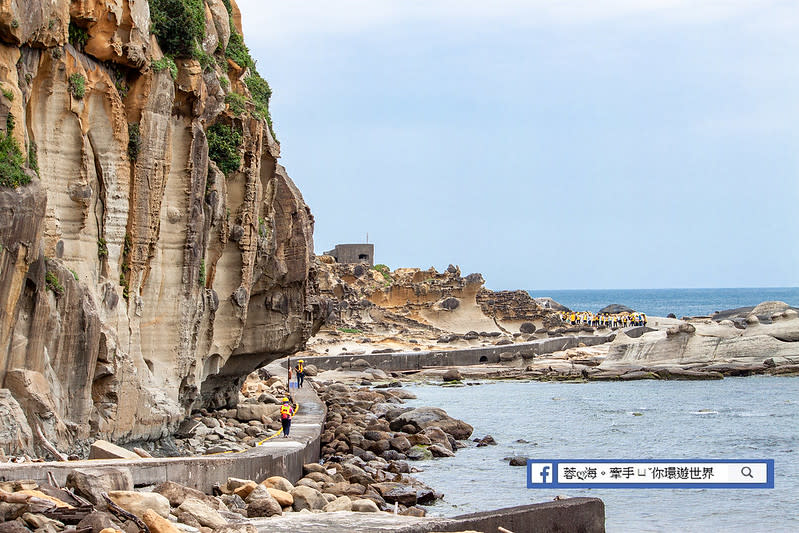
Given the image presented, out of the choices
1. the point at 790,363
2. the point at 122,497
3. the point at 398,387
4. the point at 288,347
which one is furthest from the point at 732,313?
the point at 122,497

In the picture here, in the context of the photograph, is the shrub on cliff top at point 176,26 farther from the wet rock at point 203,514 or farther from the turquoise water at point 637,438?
the wet rock at point 203,514

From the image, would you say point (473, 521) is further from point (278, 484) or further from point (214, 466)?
point (214, 466)

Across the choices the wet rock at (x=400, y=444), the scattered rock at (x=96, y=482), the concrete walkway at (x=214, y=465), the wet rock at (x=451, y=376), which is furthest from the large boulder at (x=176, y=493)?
the wet rock at (x=451, y=376)

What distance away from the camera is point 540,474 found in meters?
22.9

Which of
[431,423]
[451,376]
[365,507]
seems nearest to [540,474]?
[431,423]

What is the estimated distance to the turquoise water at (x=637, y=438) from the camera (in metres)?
18.9

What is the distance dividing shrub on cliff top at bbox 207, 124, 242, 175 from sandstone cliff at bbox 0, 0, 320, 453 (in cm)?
3

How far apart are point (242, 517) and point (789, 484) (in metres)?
14.5

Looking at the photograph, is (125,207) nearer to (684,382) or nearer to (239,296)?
Result: (239,296)

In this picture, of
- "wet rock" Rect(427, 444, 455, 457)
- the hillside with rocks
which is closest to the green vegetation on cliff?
"wet rock" Rect(427, 444, 455, 457)

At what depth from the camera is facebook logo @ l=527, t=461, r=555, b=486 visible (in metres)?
21.5

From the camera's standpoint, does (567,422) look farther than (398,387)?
No

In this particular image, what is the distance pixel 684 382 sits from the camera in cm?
4512

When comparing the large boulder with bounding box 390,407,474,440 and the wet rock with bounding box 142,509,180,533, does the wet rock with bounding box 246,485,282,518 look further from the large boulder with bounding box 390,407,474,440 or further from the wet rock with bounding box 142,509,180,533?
the large boulder with bounding box 390,407,474,440
